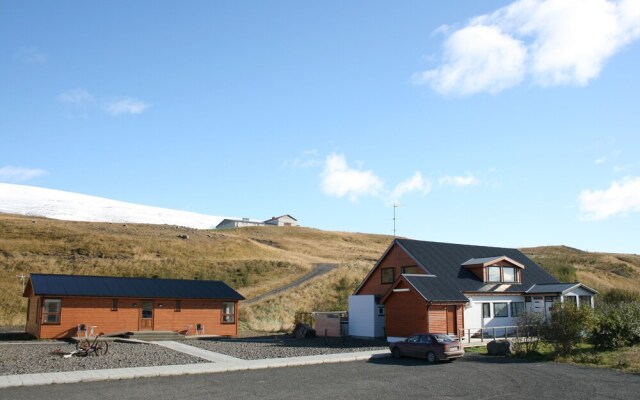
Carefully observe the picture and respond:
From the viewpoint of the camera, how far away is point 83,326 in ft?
129

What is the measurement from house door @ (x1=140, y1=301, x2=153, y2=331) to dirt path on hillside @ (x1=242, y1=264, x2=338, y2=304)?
18082mm

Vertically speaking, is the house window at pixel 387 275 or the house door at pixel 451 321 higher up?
the house window at pixel 387 275

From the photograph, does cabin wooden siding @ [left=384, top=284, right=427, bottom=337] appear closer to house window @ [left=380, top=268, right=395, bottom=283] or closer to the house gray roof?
house window @ [left=380, top=268, right=395, bottom=283]

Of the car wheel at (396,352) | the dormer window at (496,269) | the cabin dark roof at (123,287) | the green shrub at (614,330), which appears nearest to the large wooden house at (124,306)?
the cabin dark roof at (123,287)

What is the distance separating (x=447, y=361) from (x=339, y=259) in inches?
2863

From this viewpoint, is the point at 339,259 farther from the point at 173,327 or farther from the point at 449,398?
the point at 449,398

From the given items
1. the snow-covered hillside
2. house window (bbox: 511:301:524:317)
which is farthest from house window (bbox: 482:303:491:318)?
the snow-covered hillside

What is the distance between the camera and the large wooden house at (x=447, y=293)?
119 feet

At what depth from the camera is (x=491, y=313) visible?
131ft

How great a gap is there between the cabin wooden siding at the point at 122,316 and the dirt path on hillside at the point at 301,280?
14.9 m

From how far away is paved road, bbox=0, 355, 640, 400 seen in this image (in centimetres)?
1766

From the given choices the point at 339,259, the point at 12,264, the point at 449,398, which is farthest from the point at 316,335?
the point at 339,259

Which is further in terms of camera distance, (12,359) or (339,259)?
(339,259)

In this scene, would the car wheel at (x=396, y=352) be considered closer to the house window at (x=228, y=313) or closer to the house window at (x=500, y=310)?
the house window at (x=500, y=310)
